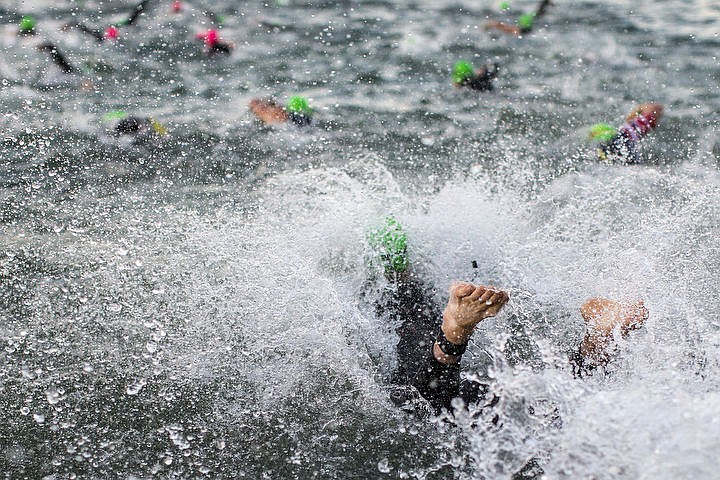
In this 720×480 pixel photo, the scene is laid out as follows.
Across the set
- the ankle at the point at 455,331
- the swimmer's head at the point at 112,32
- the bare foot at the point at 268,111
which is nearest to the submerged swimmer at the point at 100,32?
the swimmer's head at the point at 112,32

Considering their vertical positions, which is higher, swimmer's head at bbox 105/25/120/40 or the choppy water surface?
swimmer's head at bbox 105/25/120/40

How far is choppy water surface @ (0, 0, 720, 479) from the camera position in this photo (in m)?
2.85

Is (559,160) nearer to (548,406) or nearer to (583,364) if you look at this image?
(583,364)

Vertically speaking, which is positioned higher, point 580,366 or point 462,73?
point 462,73

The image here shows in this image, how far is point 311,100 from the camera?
5.73m

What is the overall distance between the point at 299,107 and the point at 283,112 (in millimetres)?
169

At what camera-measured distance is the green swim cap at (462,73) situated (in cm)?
594

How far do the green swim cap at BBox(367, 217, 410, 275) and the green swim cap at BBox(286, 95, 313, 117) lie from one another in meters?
2.25

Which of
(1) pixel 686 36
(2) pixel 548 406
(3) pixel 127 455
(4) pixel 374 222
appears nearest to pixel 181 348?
(3) pixel 127 455

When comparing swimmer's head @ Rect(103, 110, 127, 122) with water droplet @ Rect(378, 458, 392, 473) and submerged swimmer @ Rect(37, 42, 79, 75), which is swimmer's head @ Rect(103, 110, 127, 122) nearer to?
submerged swimmer @ Rect(37, 42, 79, 75)

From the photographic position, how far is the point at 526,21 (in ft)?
23.3

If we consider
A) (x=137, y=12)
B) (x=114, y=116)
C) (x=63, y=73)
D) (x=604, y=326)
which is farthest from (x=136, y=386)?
(x=137, y=12)

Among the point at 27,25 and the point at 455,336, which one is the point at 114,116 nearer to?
the point at 27,25

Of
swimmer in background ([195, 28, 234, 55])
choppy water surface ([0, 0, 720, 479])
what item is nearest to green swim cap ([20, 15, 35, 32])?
choppy water surface ([0, 0, 720, 479])
